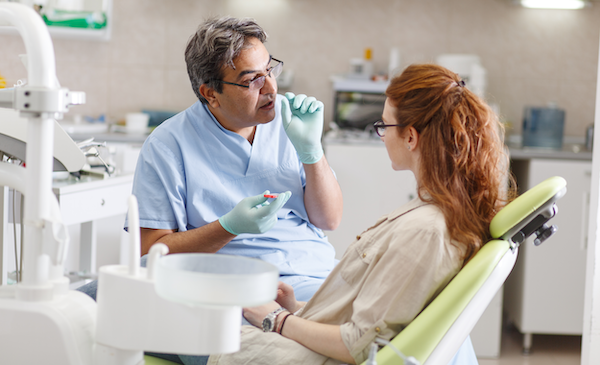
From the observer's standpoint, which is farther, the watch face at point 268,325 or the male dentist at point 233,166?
the male dentist at point 233,166

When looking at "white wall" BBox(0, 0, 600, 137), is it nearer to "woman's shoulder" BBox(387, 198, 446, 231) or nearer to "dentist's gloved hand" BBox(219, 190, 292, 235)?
"dentist's gloved hand" BBox(219, 190, 292, 235)

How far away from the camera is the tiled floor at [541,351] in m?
2.54

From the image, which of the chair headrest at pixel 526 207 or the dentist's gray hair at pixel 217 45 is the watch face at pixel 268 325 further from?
the dentist's gray hair at pixel 217 45

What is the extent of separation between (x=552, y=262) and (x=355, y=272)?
6.12 feet

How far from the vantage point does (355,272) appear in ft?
3.50

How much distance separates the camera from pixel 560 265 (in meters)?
2.61

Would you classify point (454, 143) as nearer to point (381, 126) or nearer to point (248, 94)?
point (381, 126)

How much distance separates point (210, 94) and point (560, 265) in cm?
187

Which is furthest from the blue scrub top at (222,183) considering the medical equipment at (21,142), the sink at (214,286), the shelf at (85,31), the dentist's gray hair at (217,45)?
the shelf at (85,31)

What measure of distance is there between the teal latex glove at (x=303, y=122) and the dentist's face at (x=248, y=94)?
0.06 metres

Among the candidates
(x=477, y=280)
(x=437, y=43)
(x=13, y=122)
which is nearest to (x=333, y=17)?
(x=437, y=43)

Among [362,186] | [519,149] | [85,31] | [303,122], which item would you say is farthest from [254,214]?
[85,31]

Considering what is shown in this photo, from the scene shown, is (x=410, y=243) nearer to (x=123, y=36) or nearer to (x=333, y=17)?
(x=333, y=17)

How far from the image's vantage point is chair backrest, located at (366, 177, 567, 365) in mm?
913
